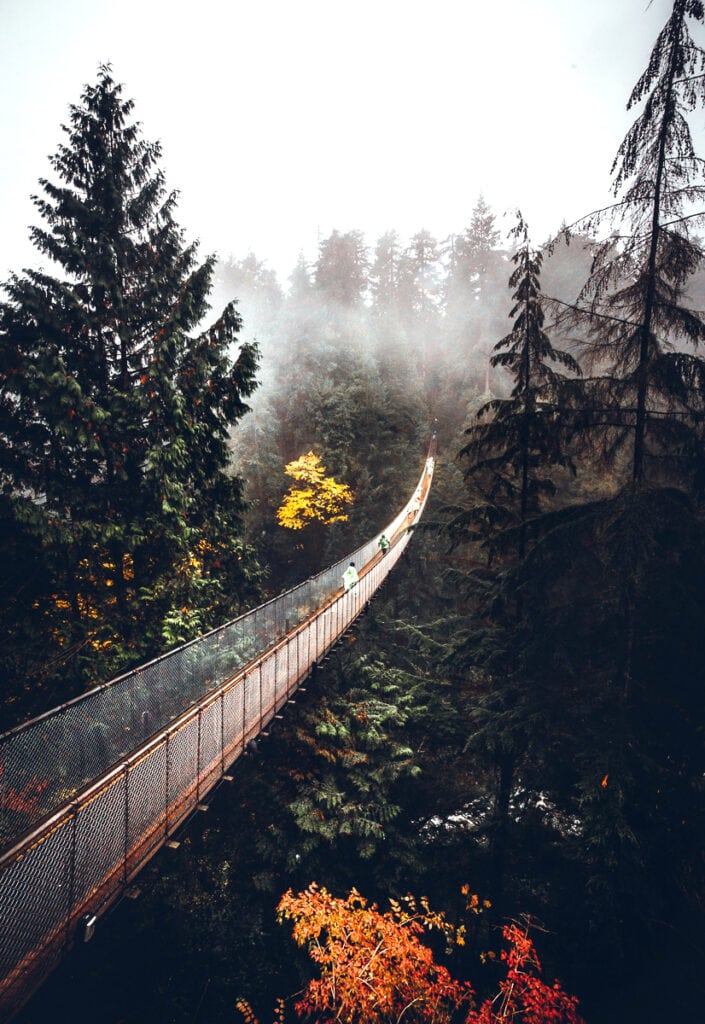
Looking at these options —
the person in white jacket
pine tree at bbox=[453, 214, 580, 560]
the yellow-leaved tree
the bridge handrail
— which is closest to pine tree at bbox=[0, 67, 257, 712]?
the bridge handrail

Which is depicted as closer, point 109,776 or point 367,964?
point 109,776

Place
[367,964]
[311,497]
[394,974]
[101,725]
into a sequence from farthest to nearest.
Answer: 1. [311,497]
2. [394,974]
3. [367,964]
4. [101,725]

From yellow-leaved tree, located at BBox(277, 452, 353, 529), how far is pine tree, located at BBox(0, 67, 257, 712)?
9966mm

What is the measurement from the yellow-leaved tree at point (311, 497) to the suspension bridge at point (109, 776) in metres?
10.4

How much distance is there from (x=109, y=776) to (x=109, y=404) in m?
5.45

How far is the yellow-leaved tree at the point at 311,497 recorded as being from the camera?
19.0m

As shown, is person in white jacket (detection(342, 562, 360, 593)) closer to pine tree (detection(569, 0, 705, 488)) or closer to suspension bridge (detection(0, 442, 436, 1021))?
suspension bridge (detection(0, 442, 436, 1021))

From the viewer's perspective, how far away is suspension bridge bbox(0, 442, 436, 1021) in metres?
4.01

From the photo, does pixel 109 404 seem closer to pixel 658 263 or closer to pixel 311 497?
pixel 658 263

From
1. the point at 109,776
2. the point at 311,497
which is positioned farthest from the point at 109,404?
the point at 311,497

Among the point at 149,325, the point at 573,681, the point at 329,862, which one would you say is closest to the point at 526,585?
the point at 573,681

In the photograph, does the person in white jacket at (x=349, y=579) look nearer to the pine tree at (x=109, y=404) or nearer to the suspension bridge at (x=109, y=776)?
the suspension bridge at (x=109, y=776)

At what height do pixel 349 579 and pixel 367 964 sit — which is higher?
pixel 349 579

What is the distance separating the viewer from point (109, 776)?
471cm
